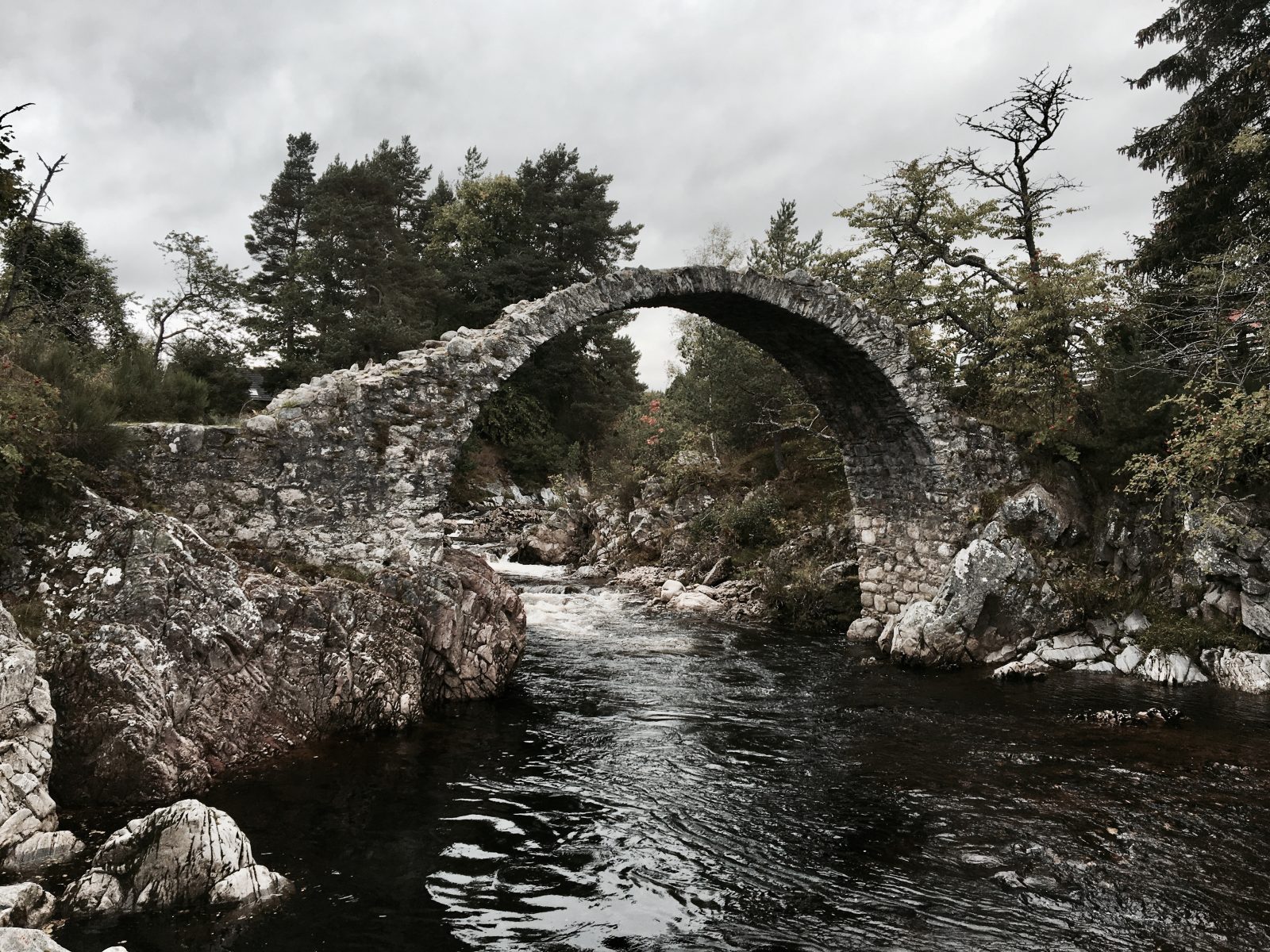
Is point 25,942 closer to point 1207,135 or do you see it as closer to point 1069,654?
point 1069,654

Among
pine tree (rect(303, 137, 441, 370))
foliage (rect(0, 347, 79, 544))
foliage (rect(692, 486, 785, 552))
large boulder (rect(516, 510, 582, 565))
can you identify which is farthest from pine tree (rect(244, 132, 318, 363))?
foliage (rect(0, 347, 79, 544))

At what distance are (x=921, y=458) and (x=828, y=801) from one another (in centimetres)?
728

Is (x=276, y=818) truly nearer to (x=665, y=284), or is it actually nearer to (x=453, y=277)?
(x=665, y=284)

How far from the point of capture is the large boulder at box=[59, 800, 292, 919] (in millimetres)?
3949

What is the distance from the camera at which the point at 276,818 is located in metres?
5.25

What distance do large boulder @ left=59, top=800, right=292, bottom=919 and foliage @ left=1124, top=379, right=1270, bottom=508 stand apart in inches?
416

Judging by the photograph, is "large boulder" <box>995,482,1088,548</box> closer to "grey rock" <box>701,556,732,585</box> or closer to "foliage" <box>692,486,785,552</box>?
"foliage" <box>692,486,785,552</box>

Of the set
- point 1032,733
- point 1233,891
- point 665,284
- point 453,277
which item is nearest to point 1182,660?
point 1032,733

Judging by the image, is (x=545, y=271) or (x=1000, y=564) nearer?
(x=1000, y=564)

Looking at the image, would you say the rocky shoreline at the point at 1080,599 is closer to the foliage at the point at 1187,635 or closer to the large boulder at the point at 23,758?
the foliage at the point at 1187,635

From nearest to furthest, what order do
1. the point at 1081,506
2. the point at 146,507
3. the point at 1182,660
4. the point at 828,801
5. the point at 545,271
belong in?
the point at 828,801, the point at 146,507, the point at 1182,660, the point at 1081,506, the point at 545,271

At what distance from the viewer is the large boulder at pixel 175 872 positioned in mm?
3949

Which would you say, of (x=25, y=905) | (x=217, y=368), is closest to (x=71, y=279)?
(x=217, y=368)

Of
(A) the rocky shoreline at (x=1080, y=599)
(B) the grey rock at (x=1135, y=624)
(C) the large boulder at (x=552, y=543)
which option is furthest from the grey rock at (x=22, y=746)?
(C) the large boulder at (x=552, y=543)
